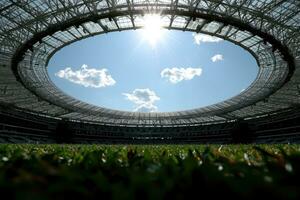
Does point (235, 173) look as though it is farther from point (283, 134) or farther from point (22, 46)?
point (283, 134)

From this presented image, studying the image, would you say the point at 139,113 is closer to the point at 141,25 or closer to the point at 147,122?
the point at 147,122

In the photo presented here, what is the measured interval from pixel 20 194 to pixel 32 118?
86.1 metres

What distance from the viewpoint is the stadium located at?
4.59 feet

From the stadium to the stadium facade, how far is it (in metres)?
0.16

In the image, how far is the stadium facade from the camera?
35.4 metres

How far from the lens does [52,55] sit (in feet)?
154

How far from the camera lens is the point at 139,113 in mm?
93750

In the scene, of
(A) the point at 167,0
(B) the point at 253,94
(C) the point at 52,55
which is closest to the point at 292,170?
(A) the point at 167,0

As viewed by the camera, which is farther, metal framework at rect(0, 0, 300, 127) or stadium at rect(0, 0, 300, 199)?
metal framework at rect(0, 0, 300, 127)

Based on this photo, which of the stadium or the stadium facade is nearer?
the stadium

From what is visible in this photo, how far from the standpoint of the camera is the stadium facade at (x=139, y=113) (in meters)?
35.4

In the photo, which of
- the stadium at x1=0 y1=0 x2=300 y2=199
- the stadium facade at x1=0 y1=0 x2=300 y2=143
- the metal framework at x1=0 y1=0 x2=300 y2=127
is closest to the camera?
the stadium at x1=0 y1=0 x2=300 y2=199

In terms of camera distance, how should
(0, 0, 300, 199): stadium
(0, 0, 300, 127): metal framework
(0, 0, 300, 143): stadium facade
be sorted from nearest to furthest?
(0, 0, 300, 199): stadium < (0, 0, 300, 127): metal framework < (0, 0, 300, 143): stadium facade

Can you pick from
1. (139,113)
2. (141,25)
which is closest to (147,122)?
(139,113)
